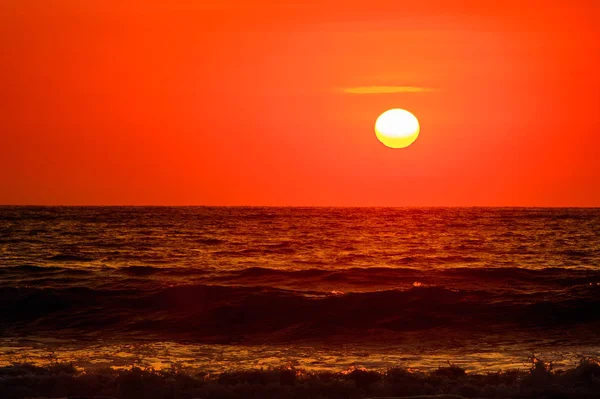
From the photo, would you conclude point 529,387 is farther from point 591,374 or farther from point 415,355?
point 415,355

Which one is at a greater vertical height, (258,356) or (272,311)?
(272,311)

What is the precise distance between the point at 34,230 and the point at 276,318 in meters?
42.0

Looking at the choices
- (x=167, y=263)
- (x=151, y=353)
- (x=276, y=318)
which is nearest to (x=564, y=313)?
(x=276, y=318)

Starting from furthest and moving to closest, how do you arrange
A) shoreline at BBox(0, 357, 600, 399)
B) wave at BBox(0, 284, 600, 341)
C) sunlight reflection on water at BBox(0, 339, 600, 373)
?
wave at BBox(0, 284, 600, 341), sunlight reflection on water at BBox(0, 339, 600, 373), shoreline at BBox(0, 357, 600, 399)

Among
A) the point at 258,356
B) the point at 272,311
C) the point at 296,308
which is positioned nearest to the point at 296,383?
the point at 258,356

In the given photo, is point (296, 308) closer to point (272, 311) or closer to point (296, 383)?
point (272, 311)

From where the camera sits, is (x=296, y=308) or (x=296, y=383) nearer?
(x=296, y=383)

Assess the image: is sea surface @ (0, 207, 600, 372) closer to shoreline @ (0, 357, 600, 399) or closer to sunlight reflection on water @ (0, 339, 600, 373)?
sunlight reflection on water @ (0, 339, 600, 373)

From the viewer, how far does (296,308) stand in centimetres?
2148

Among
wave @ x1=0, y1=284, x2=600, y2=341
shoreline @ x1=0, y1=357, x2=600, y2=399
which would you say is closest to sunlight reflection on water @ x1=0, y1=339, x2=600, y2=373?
shoreline @ x1=0, y1=357, x2=600, y2=399

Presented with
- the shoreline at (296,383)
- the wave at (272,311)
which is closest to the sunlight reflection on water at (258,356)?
the shoreline at (296,383)

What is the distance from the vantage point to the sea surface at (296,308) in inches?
619

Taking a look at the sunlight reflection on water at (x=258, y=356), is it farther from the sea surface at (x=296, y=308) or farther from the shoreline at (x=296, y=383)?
the shoreline at (x=296, y=383)

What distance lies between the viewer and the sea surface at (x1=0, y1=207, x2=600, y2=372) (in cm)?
1572
